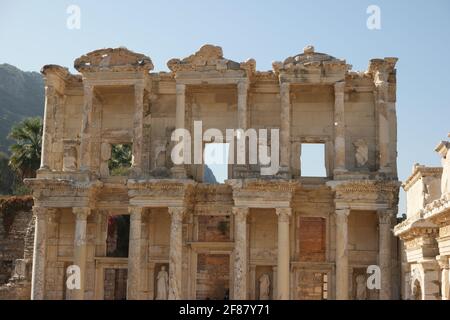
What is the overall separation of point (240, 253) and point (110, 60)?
7649 millimetres

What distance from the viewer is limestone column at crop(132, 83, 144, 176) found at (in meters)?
21.1

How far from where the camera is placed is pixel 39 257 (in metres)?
21.1

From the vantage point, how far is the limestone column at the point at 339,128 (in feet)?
67.0

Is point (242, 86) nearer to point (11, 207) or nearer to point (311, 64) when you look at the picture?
point (311, 64)

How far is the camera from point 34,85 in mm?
86312

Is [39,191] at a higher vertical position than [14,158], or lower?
lower

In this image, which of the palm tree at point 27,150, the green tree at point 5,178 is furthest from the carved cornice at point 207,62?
the green tree at point 5,178

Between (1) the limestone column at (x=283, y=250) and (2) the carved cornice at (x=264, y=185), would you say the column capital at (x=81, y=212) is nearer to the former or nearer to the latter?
(2) the carved cornice at (x=264, y=185)

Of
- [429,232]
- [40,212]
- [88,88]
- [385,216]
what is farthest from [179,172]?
[429,232]

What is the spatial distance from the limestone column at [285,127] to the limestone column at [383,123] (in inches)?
111

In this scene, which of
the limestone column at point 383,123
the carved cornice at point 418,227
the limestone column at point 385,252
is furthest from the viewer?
the limestone column at point 383,123

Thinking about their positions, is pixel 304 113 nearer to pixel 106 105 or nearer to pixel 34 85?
pixel 106 105

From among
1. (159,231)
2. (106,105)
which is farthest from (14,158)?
(159,231)
